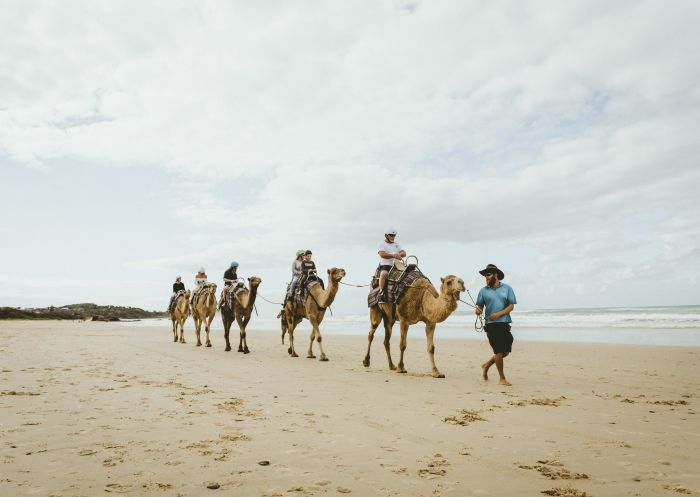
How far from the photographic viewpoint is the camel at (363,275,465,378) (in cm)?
1084

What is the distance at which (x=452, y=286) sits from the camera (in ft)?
34.9

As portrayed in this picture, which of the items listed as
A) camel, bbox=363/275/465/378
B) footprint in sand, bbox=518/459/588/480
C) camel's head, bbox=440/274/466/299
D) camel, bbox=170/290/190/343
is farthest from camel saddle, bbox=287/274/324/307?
footprint in sand, bbox=518/459/588/480

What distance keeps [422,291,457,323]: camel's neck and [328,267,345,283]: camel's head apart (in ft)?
11.3

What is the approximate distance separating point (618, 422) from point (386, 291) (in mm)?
6562

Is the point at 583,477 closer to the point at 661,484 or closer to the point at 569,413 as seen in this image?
the point at 661,484

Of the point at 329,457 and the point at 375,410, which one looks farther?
the point at 375,410

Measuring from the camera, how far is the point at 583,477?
14.6 feet

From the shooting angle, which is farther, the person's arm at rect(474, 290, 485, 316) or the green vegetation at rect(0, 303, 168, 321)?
the green vegetation at rect(0, 303, 168, 321)

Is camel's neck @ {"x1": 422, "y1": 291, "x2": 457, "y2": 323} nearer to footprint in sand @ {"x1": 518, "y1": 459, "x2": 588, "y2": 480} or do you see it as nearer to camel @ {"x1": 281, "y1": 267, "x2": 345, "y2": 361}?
camel @ {"x1": 281, "y1": 267, "x2": 345, "y2": 361}

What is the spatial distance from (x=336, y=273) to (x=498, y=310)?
583 cm

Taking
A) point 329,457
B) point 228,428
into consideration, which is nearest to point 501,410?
point 329,457

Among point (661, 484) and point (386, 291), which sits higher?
point (386, 291)

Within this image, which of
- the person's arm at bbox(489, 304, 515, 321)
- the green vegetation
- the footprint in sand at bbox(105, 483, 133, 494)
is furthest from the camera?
the green vegetation

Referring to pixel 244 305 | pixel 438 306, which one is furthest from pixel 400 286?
pixel 244 305
